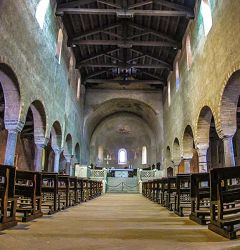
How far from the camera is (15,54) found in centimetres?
879

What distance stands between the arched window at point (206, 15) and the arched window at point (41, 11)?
6771mm

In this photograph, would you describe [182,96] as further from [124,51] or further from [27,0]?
[27,0]

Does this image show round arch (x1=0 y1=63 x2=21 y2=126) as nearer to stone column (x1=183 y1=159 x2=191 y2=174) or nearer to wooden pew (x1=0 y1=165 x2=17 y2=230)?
wooden pew (x1=0 y1=165 x2=17 y2=230)

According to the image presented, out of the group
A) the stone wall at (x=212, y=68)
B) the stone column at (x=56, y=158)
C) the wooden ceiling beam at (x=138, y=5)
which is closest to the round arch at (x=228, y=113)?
the stone wall at (x=212, y=68)

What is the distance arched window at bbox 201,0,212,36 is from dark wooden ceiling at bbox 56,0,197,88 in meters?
1.42

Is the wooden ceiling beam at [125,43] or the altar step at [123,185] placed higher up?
the wooden ceiling beam at [125,43]

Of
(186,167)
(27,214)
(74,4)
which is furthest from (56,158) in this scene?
(27,214)

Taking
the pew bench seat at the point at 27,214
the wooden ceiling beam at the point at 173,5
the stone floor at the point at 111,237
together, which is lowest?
the stone floor at the point at 111,237

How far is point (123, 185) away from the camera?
2236 cm

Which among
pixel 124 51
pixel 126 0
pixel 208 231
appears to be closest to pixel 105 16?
pixel 126 0

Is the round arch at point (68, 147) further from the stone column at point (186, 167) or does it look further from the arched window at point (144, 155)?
the arched window at point (144, 155)

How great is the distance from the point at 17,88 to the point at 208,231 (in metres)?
7.74

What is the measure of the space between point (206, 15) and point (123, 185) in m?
14.9

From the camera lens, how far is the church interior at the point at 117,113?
3.85m
